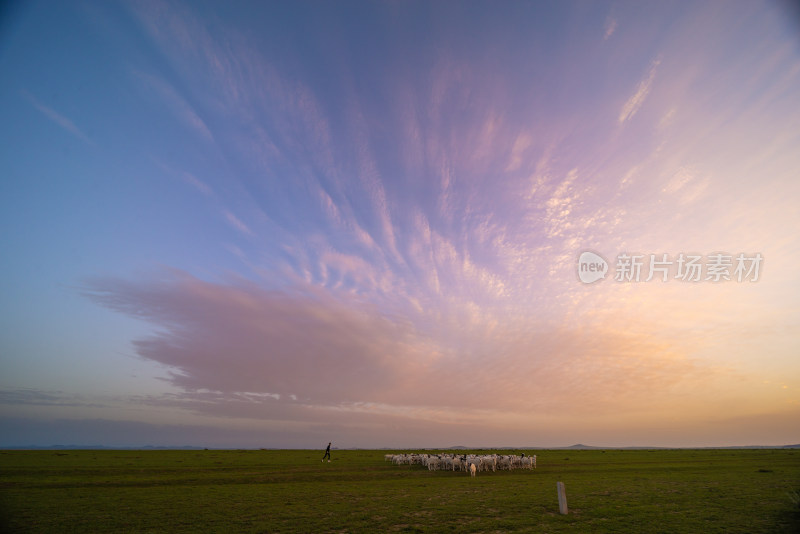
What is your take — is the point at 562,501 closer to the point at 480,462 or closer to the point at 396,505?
the point at 396,505

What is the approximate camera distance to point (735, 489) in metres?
24.7

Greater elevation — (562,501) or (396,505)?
(562,501)

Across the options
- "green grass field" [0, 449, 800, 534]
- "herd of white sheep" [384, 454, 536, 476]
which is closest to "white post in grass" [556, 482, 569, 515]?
"green grass field" [0, 449, 800, 534]

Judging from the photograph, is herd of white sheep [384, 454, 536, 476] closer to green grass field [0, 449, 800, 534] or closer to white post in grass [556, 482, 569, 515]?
green grass field [0, 449, 800, 534]

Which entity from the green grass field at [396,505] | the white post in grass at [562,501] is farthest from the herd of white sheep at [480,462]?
the white post in grass at [562,501]

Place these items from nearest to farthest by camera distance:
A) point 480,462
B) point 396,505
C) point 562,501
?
point 562,501, point 396,505, point 480,462

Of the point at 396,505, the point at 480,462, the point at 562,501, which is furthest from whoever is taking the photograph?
the point at 480,462

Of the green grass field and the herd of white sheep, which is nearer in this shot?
the green grass field

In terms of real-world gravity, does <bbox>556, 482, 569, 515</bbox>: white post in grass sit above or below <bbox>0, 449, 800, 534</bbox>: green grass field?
above

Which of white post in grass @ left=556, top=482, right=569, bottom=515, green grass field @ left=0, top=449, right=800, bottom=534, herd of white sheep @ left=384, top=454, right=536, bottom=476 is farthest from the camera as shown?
herd of white sheep @ left=384, top=454, right=536, bottom=476

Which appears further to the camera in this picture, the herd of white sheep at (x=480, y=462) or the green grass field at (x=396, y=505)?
the herd of white sheep at (x=480, y=462)

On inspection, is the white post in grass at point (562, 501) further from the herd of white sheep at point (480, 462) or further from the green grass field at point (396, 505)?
the herd of white sheep at point (480, 462)

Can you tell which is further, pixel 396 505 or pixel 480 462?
pixel 480 462

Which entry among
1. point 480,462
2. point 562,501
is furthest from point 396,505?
point 480,462
